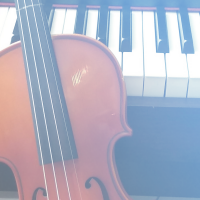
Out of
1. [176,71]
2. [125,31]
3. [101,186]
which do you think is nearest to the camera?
[101,186]

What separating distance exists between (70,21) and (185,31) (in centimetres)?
42

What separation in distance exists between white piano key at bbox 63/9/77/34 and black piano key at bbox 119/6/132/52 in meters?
0.18

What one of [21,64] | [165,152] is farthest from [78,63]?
[165,152]

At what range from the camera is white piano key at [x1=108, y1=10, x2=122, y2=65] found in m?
0.80

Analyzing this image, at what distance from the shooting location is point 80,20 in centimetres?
90

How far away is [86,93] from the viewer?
26.2 inches

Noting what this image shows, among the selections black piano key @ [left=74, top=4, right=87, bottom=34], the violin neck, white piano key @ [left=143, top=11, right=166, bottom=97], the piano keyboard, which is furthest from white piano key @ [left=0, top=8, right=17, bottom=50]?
white piano key @ [left=143, top=11, right=166, bottom=97]

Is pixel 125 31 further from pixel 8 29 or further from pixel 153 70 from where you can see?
pixel 8 29

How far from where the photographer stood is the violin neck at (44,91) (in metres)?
0.61

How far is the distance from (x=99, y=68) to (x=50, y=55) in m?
0.14

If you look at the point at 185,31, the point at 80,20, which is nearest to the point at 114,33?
the point at 80,20

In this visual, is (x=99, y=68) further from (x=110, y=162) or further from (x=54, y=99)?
(x=110, y=162)

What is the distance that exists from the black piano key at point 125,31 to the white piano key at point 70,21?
0.60ft

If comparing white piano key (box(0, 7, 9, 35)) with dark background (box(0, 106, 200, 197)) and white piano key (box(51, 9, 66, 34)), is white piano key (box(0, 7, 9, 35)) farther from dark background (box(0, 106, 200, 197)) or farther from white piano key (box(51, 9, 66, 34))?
dark background (box(0, 106, 200, 197))
